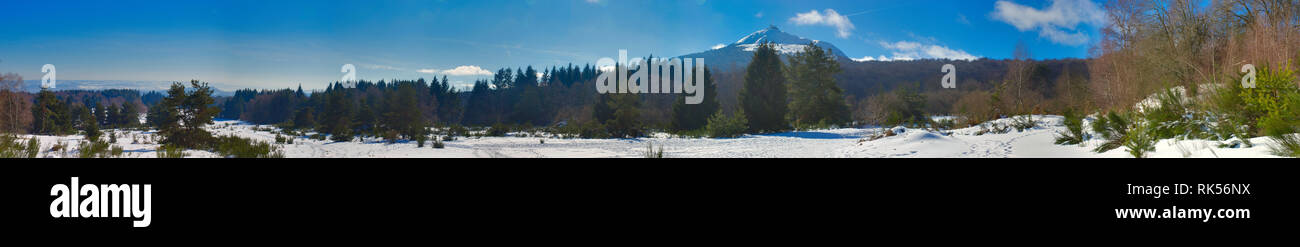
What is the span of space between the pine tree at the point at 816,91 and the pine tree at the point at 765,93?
4.68m

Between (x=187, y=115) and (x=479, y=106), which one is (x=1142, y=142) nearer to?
(x=187, y=115)

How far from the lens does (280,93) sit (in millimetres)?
43250

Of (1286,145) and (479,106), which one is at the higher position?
(479,106)

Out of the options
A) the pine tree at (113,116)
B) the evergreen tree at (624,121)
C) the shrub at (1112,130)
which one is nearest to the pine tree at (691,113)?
the evergreen tree at (624,121)

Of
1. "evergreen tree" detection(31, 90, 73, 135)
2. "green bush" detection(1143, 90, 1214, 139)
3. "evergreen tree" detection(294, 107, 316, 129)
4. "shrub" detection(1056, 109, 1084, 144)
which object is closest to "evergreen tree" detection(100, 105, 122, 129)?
"evergreen tree" detection(294, 107, 316, 129)

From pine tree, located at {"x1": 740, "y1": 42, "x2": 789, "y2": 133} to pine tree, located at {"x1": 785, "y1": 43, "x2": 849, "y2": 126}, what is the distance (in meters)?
4.68

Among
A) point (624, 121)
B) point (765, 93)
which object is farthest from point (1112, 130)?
point (765, 93)

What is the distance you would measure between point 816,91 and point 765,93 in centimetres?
597

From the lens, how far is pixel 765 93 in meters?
20.5

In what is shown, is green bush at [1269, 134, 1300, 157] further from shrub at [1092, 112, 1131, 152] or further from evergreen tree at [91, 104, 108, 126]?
evergreen tree at [91, 104, 108, 126]
